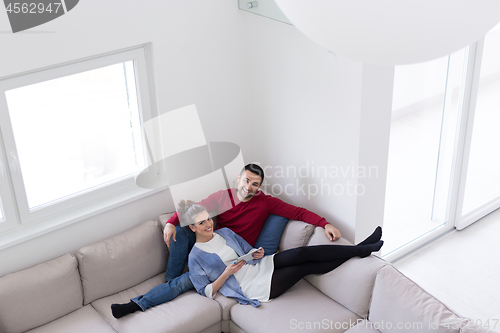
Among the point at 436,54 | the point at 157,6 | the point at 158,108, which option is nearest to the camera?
the point at 436,54

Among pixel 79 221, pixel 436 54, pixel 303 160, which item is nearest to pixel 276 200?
pixel 303 160

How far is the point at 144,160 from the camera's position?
12.0 feet

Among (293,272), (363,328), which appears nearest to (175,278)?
(293,272)

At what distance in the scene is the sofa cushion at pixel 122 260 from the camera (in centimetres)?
327

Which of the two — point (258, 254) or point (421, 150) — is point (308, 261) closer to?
point (258, 254)

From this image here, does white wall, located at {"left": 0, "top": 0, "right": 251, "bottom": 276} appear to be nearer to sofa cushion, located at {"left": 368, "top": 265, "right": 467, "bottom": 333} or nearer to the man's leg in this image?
the man's leg

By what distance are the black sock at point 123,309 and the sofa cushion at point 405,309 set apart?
4.91 feet

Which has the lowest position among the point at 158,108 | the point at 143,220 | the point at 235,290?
the point at 235,290

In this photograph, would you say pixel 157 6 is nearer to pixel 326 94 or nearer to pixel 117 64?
pixel 117 64

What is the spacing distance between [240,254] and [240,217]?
1.05 ft

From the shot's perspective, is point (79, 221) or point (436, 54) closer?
point (436, 54)

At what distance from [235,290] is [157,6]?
1967 millimetres

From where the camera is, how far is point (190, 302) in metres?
3.20

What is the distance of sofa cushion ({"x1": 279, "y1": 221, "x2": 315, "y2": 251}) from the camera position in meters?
3.47
